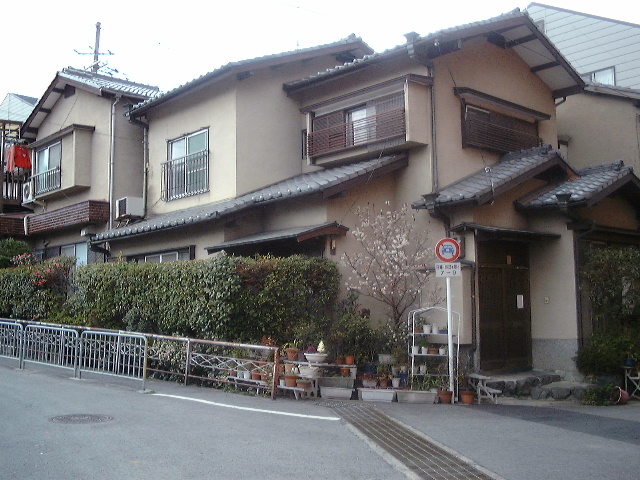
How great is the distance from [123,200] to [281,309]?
8.81 metres

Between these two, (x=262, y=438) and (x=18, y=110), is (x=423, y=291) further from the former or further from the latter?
(x=18, y=110)

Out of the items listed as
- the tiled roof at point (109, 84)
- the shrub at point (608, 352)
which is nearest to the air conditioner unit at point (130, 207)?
the tiled roof at point (109, 84)

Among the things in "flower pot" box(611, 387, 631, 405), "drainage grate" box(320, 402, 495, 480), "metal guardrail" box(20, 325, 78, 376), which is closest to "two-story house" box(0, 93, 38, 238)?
"metal guardrail" box(20, 325, 78, 376)

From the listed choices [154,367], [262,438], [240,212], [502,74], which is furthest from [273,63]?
[262,438]

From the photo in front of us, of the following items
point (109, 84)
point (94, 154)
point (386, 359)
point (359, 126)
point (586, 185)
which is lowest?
point (386, 359)

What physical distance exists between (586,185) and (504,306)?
2.98m

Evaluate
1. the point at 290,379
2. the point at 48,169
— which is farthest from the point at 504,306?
the point at 48,169

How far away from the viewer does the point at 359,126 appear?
14.6m

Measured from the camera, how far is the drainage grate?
21.3 feet

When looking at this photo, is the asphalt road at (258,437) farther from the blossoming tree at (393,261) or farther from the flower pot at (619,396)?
the blossoming tree at (393,261)

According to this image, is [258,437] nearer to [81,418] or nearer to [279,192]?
[81,418]

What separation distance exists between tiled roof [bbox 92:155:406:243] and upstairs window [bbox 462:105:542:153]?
188 cm

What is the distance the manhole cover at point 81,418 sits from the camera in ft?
26.6

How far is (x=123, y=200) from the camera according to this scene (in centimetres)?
1827
